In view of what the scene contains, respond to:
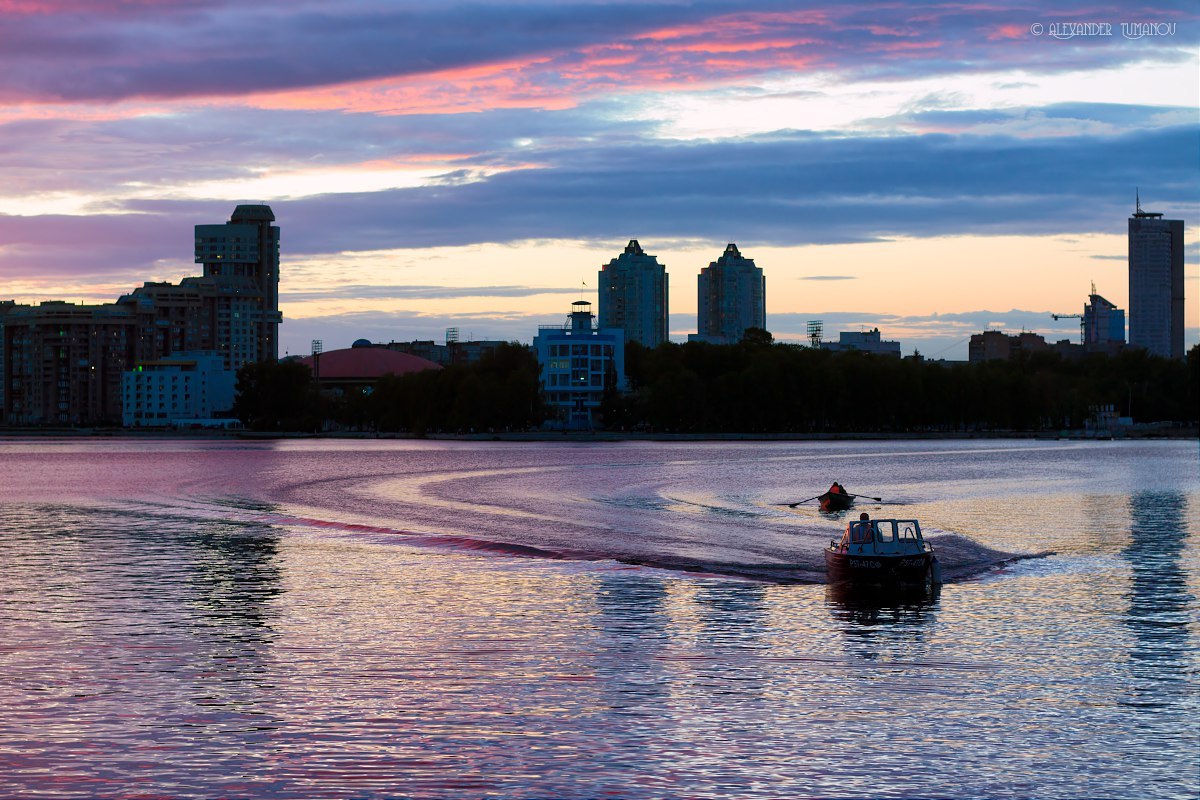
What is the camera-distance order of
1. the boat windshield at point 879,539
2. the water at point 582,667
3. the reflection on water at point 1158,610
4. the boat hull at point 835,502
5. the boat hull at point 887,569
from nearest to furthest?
the water at point 582,667, the reflection on water at point 1158,610, the boat hull at point 887,569, the boat windshield at point 879,539, the boat hull at point 835,502

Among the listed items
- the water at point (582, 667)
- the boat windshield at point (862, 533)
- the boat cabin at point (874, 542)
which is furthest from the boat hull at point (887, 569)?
the water at point (582, 667)

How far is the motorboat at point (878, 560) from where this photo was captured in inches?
2173

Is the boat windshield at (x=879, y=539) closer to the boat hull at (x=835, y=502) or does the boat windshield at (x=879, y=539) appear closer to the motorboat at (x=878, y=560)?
the motorboat at (x=878, y=560)

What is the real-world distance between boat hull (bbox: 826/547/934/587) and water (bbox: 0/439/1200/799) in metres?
1.43

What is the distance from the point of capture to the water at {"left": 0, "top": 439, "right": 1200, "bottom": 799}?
29219 millimetres

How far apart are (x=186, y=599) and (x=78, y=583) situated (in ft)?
24.7

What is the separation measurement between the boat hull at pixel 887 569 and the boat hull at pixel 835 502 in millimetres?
49954

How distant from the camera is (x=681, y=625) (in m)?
47.7

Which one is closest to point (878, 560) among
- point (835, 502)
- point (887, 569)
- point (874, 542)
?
point (887, 569)

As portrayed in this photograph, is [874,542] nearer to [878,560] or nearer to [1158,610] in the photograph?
[878,560]

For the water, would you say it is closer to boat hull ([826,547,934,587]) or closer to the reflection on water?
the reflection on water

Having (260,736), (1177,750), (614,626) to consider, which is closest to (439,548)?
(614,626)

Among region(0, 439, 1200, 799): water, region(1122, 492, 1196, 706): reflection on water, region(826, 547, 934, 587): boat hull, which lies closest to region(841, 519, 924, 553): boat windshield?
region(826, 547, 934, 587): boat hull

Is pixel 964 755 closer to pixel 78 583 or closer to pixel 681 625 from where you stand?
pixel 681 625
